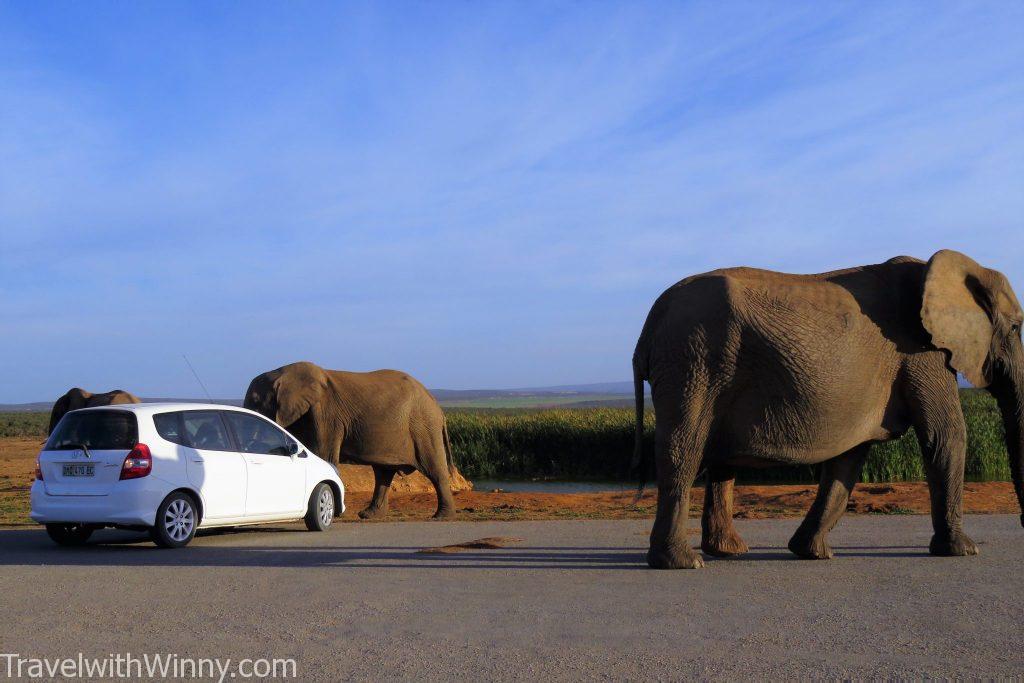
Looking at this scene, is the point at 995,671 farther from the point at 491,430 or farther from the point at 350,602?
the point at 491,430

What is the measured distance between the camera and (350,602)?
863 cm

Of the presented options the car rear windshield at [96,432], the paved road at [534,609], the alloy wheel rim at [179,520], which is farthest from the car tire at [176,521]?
the car rear windshield at [96,432]

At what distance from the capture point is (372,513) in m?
17.9

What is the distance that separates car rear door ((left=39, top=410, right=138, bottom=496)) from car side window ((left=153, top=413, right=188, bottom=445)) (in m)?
0.31

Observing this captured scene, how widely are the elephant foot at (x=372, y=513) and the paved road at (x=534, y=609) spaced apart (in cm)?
502

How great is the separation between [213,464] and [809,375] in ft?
22.2

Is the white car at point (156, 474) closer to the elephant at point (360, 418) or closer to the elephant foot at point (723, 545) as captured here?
the elephant at point (360, 418)

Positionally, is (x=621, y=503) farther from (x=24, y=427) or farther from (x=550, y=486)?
(x=24, y=427)

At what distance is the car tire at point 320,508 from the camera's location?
1452 centimetres

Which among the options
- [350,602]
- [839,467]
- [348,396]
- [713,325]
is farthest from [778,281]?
[348,396]

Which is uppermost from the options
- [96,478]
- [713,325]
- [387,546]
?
[713,325]

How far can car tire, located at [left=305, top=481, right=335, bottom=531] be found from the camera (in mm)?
14523

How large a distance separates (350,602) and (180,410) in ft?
16.8

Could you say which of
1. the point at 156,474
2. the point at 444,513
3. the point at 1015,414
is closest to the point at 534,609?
the point at 156,474
